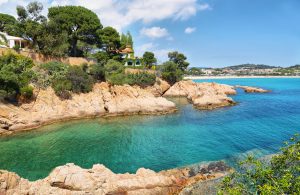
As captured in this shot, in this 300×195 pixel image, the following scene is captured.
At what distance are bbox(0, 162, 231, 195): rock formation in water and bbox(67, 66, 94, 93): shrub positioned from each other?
27.1 m

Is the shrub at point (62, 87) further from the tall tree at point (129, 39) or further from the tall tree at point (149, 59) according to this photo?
the tall tree at point (129, 39)

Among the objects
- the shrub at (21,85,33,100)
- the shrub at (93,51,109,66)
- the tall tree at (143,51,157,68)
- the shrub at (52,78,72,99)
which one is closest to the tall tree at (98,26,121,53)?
the shrub at (93,51,109,66)

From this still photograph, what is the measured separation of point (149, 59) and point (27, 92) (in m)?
43.6

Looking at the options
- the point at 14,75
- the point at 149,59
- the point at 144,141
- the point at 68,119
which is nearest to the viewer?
the point at 144,141

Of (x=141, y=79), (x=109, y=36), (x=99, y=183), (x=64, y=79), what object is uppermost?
(x=109, y=36)

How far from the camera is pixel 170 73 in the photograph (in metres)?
70.4

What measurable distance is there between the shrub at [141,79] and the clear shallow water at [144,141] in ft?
55.4

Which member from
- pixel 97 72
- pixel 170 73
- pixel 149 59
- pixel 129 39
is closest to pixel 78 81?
pixel 97 72

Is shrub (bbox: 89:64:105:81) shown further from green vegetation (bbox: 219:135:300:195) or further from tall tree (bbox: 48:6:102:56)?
green vegetation (bbox: 219:135:300:195)

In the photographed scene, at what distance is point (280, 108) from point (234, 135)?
25.9m

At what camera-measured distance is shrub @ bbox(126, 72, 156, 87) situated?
182 feet

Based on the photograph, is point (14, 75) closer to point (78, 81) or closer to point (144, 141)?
point (78, 81)

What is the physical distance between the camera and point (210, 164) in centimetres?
2167

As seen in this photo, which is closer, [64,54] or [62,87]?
[62,87]
